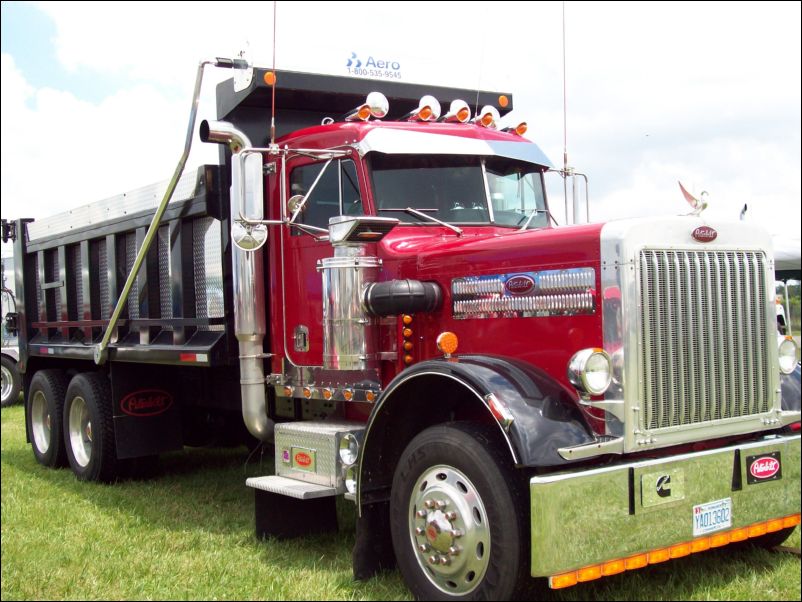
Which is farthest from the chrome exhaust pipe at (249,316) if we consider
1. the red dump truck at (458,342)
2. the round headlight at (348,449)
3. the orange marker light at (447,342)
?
the orange marker light at (447,342)

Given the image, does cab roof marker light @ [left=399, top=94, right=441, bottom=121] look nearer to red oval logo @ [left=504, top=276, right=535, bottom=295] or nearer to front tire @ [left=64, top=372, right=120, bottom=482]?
red oval logo @ [left=504, top=276, right=535, bottom=295]

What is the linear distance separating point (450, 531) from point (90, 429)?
4.82 metres

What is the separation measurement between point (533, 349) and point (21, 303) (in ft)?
22.9

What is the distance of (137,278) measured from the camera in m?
7.63

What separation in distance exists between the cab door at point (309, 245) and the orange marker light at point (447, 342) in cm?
111

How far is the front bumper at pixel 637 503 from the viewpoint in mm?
3951

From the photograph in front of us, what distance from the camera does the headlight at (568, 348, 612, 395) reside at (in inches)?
163

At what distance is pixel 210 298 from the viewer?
6.62 meters

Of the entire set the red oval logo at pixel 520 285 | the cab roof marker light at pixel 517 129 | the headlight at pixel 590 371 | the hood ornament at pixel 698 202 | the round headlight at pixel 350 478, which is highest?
the cab roof marker light at pixel 517 129

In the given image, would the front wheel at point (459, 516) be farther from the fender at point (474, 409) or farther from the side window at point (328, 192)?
the side window at point (328, 192)

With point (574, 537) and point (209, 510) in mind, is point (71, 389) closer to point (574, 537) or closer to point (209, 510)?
point (209, 510)

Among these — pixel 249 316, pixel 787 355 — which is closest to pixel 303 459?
pixel 249 316

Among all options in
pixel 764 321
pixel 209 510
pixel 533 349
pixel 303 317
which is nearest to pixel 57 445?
pixel 209 510

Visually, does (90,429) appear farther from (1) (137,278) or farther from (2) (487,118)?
(2) (487,118)
